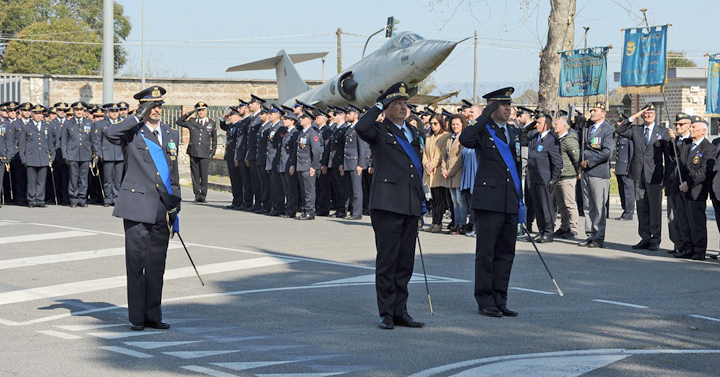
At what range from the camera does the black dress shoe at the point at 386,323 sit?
812 centimetres

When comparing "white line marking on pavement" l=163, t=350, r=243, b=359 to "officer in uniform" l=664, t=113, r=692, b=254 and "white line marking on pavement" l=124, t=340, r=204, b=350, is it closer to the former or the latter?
"white line marking on pavement" l=124, t=340, r=204, b=350

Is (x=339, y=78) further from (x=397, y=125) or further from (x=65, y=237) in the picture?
(x=397, y=125)

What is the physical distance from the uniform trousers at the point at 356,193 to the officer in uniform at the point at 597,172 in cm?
485

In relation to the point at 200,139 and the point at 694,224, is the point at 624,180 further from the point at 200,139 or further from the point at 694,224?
the point at 200,139

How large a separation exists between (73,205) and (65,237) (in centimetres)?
627

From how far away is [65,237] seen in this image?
1445cm

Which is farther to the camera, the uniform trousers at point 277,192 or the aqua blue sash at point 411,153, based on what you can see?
the uniform trousers at point 277,192

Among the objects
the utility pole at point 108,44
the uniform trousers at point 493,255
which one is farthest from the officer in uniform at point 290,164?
the uniform trousers at point 493,255

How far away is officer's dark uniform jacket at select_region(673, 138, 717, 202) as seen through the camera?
12.9 m

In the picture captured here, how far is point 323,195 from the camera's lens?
19375mm

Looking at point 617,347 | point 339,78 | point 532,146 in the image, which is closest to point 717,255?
point 532,146

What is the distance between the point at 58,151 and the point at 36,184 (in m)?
0.92

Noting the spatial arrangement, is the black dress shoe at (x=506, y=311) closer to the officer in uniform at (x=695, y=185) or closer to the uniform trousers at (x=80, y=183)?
the officer in uniform at (x=695, y=185)

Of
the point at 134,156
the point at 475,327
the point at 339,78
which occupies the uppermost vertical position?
the point at 339,78
